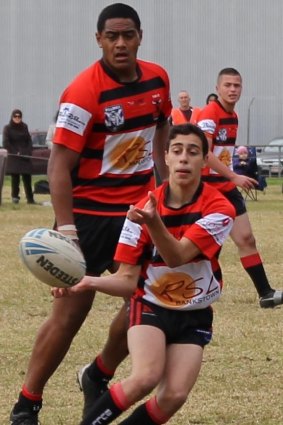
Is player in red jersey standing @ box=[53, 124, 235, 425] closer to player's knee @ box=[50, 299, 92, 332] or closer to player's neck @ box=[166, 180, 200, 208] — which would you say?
player's neck @ box=[166, 180, 200, 208]

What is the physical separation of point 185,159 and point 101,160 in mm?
825

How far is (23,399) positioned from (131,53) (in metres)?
1.85

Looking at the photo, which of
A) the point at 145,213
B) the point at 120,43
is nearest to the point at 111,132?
the point at 120,43

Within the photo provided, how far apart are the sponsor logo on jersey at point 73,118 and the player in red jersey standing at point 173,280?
56cm

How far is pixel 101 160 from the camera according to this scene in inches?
264

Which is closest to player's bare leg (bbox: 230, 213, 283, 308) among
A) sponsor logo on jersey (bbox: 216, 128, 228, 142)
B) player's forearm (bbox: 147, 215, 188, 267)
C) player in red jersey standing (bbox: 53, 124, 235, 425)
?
sponsor logo on jersey (bbox: 216, 128, 228, 142)

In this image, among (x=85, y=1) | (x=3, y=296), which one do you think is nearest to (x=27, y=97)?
(x=85, y=1)

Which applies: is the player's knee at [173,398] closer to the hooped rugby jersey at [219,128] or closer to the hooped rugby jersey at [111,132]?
the hooped rugby jersey at [111,132]

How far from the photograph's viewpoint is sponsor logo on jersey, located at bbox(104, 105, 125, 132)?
658cm

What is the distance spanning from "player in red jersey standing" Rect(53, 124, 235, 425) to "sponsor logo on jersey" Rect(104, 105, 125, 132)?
1.70 feet

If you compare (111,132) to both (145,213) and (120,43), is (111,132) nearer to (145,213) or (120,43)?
(120,43)

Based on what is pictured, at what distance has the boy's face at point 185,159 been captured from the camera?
19.6 feet

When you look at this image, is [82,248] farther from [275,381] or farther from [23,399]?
[275,381]

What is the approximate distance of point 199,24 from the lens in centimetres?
4194
